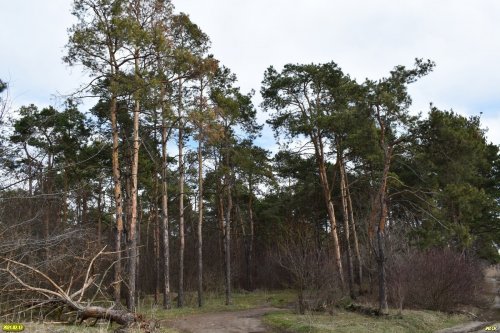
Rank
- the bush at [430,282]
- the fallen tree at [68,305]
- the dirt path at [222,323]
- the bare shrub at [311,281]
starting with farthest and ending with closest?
1. the bush at [430,282]
2. the bare shrub at [311,281]
3. the dirt path at [222,323]
4. the fallen tree at [68,305]

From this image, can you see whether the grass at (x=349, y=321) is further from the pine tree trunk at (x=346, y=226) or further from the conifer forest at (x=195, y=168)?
the pine tree trunk at (x=346, y=226)

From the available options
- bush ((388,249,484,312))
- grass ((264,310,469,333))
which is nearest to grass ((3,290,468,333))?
grass ((264,310,469,333))

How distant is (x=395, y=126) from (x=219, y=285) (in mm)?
17301

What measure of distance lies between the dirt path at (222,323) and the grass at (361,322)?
2.15 ft

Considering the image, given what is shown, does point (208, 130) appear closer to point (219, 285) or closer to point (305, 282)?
point (305, 282)

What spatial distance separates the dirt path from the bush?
5.97 meters

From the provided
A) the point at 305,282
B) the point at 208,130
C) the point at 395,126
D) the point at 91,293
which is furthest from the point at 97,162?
the point at 395,126

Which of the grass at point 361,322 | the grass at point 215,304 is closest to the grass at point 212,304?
the grass at point 215,304

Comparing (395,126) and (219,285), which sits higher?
(395,126)

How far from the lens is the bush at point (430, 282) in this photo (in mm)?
18750

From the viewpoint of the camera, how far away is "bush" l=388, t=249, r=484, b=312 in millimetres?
18750

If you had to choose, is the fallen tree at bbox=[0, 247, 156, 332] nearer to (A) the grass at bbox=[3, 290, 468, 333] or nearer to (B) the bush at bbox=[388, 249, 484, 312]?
(A) the grass at bbox=[3, 290, 468, 333]

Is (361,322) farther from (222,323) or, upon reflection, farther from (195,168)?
(195,168)

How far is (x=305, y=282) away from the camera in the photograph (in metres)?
17.4
